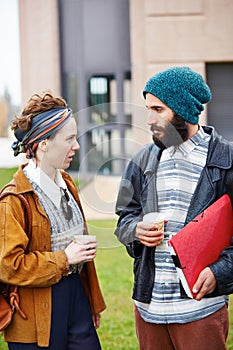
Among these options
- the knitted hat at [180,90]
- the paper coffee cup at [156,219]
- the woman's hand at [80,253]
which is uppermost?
the knitted hat at [180,90]

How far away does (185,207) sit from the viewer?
227 cm

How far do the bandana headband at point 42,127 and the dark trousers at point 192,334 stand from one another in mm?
743

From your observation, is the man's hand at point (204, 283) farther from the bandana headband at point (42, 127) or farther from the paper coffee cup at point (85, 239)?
the bandana headband at point (42, 127)

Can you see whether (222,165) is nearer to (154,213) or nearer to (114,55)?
(154,213)

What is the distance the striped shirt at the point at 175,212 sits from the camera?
227 cm

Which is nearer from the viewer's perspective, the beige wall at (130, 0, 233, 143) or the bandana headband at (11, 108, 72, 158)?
the bandana headband at (11, 108, 72, 158)

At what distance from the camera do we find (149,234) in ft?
7.27

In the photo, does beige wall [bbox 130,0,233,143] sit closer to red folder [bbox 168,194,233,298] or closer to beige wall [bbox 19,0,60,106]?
beige wall [bbox 19,0,60,106]

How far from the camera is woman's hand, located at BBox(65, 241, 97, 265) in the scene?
2160 millimetres

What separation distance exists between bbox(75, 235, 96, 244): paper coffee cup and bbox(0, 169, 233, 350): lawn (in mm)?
22

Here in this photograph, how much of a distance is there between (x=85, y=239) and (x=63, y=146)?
0.30m

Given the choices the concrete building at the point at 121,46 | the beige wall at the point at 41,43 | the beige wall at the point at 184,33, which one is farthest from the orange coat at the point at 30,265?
the beige wall at the point at 41,43

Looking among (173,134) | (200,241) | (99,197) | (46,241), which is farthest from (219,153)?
(46,241)

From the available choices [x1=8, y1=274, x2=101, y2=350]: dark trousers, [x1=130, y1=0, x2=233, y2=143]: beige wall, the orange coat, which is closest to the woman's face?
the orange coat
